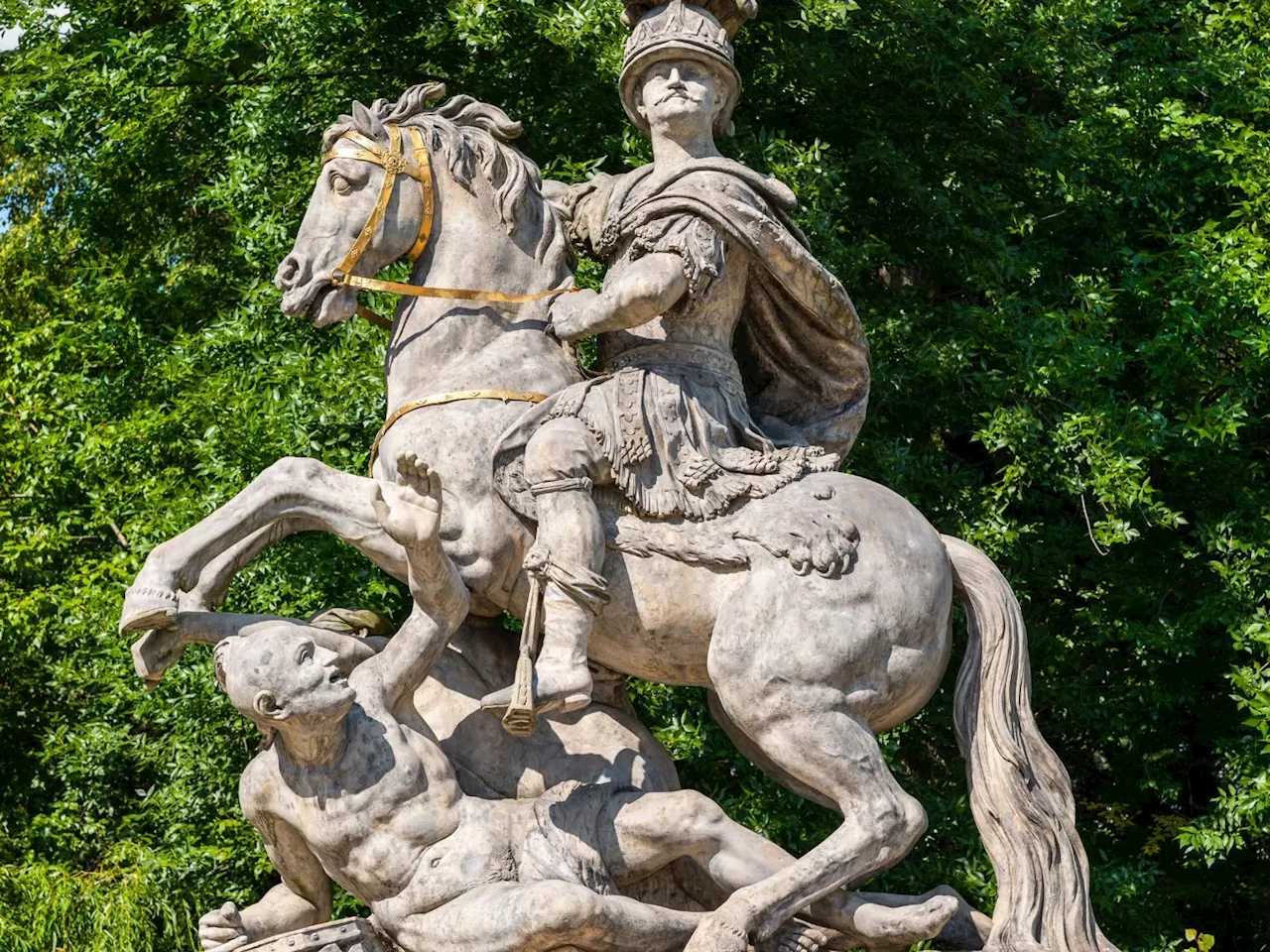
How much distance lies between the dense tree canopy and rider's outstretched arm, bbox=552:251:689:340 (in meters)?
3.94

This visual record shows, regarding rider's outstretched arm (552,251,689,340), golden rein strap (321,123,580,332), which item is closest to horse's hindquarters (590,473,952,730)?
rider's outstretched arm (552,251,689,340)

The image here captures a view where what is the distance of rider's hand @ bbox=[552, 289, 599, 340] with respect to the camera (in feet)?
20.7

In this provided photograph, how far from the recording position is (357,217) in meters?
6.56

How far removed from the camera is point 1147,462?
11.1 metres

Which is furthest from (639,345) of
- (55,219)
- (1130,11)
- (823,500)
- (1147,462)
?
(55,219)

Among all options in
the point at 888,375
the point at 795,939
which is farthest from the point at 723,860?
the point at 888,375

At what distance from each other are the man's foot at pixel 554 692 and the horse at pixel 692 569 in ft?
1.12

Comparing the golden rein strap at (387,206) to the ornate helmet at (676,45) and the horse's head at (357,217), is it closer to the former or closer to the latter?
the horse's head at (357,217)

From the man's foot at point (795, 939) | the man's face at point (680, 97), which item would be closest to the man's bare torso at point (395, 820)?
the man's foot at point (795, 939)

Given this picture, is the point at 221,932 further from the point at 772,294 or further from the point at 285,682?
the point at 772,294

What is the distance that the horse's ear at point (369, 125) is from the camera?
260 inches

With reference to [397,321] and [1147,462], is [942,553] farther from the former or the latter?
[1147,462]

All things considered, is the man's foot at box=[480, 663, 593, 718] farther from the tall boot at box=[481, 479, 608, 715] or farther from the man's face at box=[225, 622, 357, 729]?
the man's face at box=[225, 622, 357, 729]

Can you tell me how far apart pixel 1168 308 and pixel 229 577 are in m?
6.24
